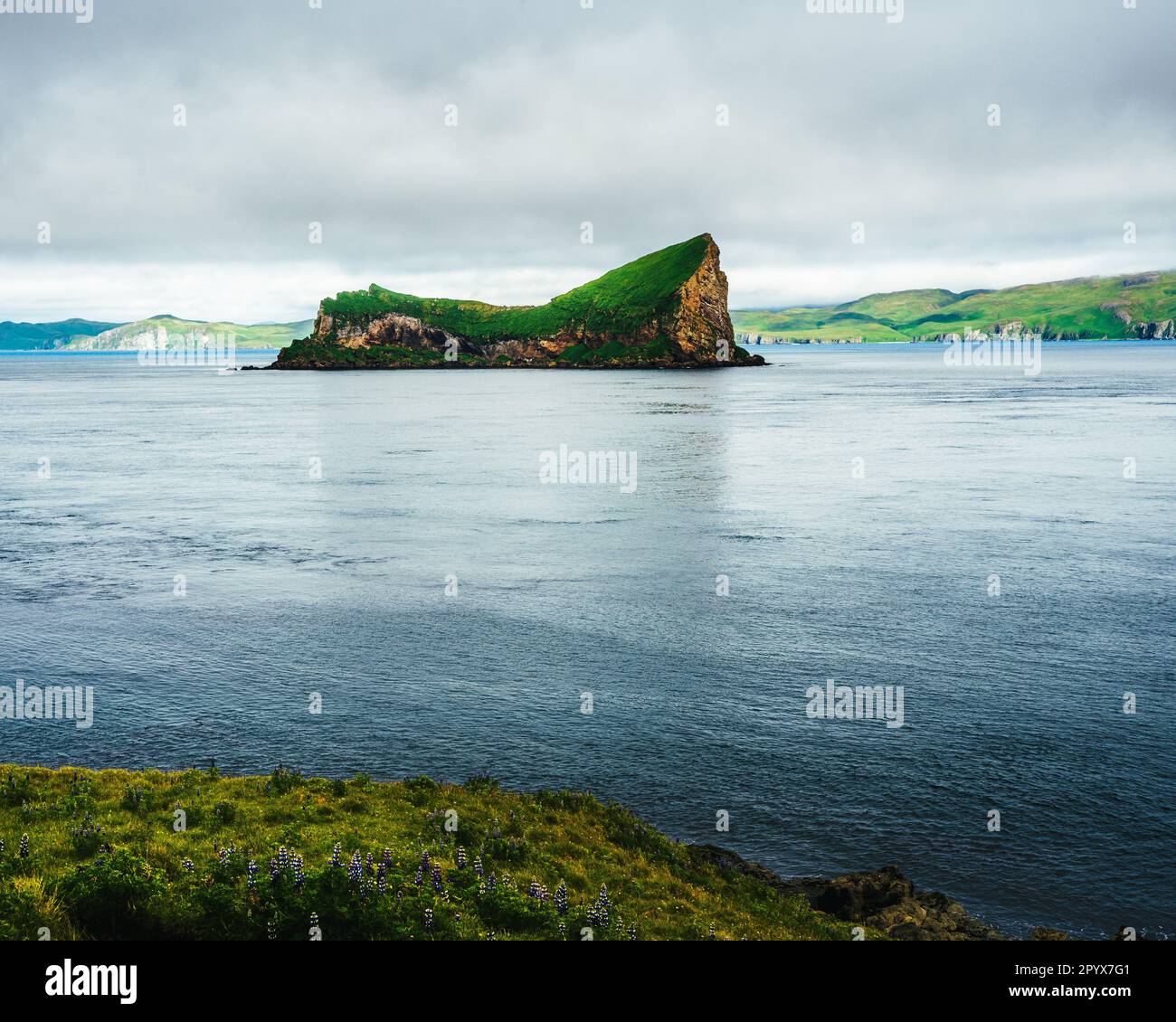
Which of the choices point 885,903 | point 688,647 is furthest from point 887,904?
point 688,647

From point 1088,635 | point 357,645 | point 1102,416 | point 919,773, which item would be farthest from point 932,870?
point 1102,416

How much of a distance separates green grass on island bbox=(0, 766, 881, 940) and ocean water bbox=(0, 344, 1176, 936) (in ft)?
8.77

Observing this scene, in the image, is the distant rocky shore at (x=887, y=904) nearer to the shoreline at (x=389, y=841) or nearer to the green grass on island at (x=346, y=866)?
the shoreline at (x=389, y=841)

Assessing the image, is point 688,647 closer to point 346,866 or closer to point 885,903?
point 885,903

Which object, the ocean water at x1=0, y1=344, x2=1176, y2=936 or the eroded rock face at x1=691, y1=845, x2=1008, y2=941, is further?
the ocean water at x1=0, y1=344, x2=1176, y2=936

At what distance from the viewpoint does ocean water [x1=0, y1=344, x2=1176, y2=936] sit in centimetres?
2266

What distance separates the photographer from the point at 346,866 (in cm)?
1619

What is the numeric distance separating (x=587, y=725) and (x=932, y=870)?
10121 mm

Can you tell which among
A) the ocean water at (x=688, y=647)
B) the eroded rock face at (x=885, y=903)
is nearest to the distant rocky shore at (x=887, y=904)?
the eroded rock face at (x=885, y=903)

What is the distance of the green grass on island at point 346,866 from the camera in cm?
1435

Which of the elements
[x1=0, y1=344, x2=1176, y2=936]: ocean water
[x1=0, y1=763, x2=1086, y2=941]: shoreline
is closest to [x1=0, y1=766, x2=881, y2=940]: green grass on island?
[x1=0, y1=763, x2=1086, y2=941]: shoreline

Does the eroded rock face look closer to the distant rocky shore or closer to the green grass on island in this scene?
the distant rocky shore

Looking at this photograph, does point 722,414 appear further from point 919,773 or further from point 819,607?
point 919,773

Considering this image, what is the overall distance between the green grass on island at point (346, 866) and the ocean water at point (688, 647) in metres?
2.67
